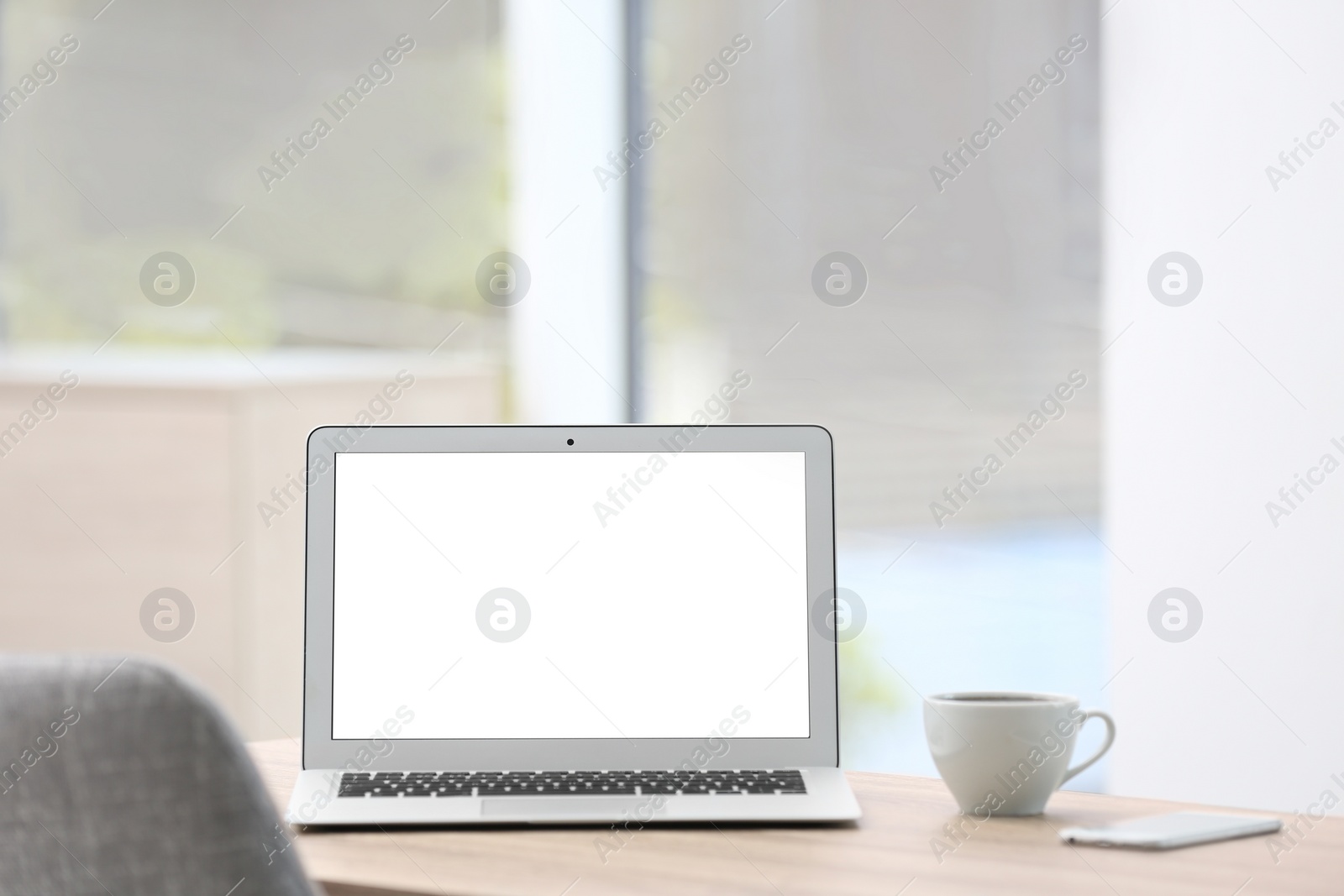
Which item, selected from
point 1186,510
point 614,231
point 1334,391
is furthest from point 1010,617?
point 614,231

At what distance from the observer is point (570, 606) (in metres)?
1.19

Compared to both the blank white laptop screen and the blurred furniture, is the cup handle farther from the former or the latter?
the blurred furniture

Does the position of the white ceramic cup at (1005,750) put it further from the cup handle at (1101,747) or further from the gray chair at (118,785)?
the gray chair at (118,785)

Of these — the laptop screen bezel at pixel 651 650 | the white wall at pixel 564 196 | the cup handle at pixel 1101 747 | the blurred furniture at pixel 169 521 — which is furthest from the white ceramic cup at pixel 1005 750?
the white wall at pixel 564 196

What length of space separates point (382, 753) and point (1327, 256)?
1627mm

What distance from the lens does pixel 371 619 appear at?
118 cm

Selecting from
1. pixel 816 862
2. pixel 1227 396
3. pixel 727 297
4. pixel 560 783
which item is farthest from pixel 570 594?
pixel 727 297

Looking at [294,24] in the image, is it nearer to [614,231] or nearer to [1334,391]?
[614,231]

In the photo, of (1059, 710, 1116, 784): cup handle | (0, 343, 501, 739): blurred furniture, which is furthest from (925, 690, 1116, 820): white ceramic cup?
(0, 343, 501, 739): blurred furniture

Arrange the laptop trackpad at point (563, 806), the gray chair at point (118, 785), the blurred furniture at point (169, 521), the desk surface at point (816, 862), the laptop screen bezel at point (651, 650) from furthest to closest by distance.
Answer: the blurred furniture at point (169, 521)
the laptop screen bezel at point (651, 650)
the laptop trackpad at point (563, 806)
the desk surface at point (816, 862)
the gray chair at point (118, 785)

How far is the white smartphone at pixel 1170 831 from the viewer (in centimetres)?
99

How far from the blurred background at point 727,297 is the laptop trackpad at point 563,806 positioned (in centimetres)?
141

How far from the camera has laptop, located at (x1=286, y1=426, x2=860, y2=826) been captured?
116 cm

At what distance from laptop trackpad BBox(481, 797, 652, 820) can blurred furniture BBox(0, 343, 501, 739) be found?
1526 millimetres
